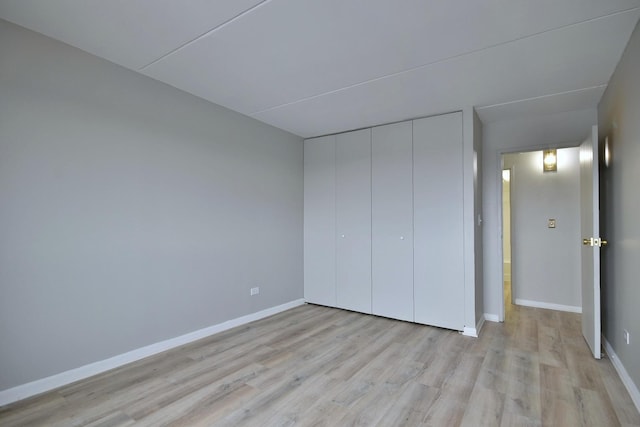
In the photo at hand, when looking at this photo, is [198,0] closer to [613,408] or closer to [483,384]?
[483,384]

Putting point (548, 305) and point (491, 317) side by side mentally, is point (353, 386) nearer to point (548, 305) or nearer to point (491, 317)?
point (491, 317)

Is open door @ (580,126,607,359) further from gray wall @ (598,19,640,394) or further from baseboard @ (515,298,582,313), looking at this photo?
baseboard @ (515,298,582,313)

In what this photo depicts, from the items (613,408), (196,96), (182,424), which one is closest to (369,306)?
(613,408)

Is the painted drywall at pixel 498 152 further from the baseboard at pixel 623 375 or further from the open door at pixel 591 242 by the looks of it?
the baseboard at pixel 623 375

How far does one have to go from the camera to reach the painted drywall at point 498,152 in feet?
12.0

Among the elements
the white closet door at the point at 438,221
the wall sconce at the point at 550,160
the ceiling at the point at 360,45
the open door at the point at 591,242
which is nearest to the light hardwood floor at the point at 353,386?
the open door at the point at 591,242

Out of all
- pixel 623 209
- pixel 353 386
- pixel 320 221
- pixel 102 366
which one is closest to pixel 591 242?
pixel 623 209

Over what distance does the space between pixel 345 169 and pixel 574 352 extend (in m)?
3.20

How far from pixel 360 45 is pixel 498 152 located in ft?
8.58

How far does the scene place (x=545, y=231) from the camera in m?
4.50

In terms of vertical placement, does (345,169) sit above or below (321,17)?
below

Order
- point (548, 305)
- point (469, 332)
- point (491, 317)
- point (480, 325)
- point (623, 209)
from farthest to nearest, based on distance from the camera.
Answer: point (548, 305)
point (491, 317)
point (480, 325)
point (469, 332)
point (623, 209)

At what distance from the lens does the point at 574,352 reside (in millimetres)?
2932

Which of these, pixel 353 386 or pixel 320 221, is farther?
pixel 320 221
